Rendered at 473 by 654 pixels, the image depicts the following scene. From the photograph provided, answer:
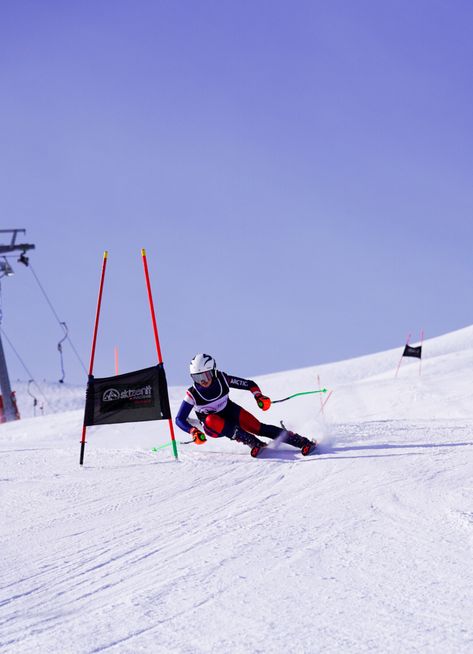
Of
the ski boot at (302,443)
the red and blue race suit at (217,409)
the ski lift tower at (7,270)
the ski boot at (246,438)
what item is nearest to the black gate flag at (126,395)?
the red and blue race suit at (217,409)

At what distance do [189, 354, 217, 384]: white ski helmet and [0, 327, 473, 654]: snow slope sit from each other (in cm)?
100

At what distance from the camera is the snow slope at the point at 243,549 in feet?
11.6

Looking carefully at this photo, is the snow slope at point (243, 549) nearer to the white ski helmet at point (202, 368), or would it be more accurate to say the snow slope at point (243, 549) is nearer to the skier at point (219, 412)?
the skier at point (219, 412)

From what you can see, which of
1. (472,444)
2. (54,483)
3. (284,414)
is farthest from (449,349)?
(54,483)

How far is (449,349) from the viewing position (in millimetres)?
34188

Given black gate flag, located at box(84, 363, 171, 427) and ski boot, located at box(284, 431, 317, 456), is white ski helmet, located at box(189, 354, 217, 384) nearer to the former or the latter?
black gate flag, located at box(84, 363, 171, 427)

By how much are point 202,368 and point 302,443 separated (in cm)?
156

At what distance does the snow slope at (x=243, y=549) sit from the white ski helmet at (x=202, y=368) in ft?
3.28

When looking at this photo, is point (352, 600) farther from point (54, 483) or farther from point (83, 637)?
point (54, 483)

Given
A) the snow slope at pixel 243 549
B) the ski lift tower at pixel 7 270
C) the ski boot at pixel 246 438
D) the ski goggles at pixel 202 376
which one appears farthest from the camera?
the ski lift tower at pixel 7 270

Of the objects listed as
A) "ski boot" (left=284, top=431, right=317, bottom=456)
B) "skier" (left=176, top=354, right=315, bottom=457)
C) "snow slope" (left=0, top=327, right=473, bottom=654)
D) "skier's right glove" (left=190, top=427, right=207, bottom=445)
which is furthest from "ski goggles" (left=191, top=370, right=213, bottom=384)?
"ski boot" (left=284, top=431, right=317, bottom=456)

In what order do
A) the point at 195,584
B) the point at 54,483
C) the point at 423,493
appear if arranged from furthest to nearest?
the point at 54,483 < the point at 423,493 < the point at 195,584

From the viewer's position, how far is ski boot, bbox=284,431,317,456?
29.8 ft

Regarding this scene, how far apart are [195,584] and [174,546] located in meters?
0.93
